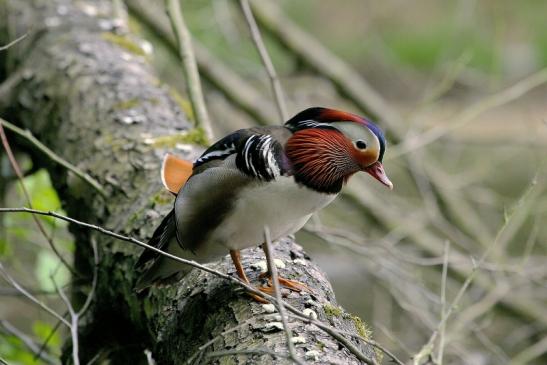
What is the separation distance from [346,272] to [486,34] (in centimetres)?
418

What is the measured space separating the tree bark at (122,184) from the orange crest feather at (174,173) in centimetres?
17

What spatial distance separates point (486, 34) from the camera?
8391mm

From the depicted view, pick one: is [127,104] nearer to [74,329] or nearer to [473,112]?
[74,329]

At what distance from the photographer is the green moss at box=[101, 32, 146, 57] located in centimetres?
253

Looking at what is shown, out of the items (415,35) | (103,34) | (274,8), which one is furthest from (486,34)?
(103,34)

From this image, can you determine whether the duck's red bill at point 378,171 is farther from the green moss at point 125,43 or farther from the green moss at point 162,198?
the green moss at point 125,43

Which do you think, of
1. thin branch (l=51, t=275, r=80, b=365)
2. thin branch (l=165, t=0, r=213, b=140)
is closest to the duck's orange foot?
thin branch (l=51, t=275, r=80, b=365)

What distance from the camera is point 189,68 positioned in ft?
7.80

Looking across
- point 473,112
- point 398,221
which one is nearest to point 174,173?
point 473,112

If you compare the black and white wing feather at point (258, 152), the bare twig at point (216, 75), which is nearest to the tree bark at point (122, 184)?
the black and white wing feather at point (258, 152)

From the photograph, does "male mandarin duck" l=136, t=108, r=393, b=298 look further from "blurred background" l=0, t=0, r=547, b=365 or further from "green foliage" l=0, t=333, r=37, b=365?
"green foliage" l=0, t=333, r=37, b=365

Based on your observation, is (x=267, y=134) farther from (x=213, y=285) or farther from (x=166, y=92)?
(x=166, y=92)

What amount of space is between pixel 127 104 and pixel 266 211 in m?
0.89

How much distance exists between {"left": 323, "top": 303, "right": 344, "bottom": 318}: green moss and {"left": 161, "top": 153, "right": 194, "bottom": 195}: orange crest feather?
386 millimetres
